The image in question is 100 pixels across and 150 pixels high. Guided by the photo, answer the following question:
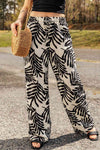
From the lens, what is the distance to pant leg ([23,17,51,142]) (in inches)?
108

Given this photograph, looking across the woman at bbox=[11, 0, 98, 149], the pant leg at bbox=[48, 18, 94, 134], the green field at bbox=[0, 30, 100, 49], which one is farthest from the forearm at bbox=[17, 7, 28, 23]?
the green field at bbox=[0, 30, 100, 49]

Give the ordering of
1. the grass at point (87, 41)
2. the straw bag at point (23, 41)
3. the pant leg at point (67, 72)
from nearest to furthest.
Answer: the straw bag at point (23, 41) → the pant leg at point (67, 72) → the grass at point (87, 41)

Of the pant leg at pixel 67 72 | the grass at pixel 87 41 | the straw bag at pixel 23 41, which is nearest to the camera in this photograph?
the straw bag at pixel 23 41

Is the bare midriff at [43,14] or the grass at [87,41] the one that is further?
the grass at [87,41]

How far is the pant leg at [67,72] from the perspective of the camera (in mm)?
2756

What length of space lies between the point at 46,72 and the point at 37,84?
14 centimetres

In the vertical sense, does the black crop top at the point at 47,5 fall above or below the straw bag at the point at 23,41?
above

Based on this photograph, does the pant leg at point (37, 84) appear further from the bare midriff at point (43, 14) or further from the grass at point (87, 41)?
the grass at point (87, 41)

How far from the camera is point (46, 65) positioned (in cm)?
281

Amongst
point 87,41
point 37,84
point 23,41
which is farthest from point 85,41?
point 23,41

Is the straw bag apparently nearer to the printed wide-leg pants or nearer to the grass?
the printed wide-leg pants

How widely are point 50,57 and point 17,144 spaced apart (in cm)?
87

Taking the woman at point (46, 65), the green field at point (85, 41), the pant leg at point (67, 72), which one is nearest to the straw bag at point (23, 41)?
the woman at point (46, 65)

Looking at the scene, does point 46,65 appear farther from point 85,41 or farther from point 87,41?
point 85,41
